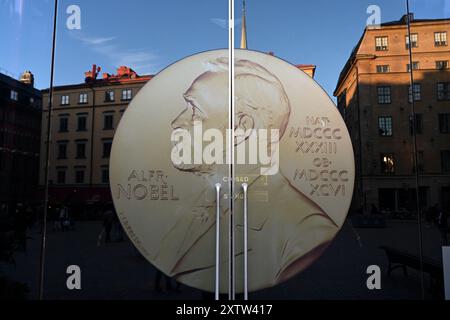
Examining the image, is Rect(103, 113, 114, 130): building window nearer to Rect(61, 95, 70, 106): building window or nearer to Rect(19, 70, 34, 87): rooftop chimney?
Rect(61, 95, 70, 106): building window

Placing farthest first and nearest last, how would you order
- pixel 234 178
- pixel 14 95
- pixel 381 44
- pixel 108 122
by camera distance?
pixel 14 95 < pixel 381 44 < pixel 108 122 < pixel 234 178

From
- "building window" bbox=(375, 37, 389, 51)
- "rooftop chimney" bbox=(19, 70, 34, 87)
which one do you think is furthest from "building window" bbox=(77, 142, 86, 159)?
"building window" bbox=(375, 37, 389, 51)

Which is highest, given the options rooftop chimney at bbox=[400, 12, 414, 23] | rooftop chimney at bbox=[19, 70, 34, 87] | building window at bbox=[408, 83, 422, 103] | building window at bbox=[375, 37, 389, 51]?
rooftop chimney at bbox=[400, 12, 414, 23]

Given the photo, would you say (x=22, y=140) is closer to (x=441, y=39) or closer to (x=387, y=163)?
(x=387, y=163)

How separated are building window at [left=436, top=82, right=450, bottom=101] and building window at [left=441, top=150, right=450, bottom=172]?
353 millimetres

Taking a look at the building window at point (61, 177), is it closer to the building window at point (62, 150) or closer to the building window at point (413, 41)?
the building window at point (62, 150)

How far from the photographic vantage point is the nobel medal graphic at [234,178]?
7.65 ft

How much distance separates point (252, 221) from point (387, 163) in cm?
96

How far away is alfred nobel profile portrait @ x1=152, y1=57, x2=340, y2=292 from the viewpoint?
2.33m

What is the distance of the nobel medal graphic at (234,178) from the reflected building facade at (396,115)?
0.14 metres

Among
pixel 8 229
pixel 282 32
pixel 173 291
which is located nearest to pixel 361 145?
pixel 282 32

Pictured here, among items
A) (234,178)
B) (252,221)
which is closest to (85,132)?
(234,178)

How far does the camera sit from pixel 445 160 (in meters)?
2.40

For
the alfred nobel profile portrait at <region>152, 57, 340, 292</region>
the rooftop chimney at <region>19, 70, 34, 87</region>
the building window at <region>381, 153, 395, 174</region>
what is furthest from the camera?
the rooftop chimney at <region>19, 70, 34, 87</region>
